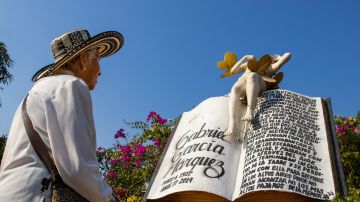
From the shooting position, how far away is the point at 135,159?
9094mm

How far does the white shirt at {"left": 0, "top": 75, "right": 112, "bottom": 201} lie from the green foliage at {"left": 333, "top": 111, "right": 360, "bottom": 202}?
612cm

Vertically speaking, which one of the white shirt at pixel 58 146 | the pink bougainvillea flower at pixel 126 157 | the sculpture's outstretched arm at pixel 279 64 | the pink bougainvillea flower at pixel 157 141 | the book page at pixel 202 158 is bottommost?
the white shirt at pixel 58 146

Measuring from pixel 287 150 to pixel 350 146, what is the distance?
3165 mm

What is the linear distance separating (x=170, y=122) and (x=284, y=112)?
367 centimetres

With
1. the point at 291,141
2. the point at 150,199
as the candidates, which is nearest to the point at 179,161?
the point at 150,199

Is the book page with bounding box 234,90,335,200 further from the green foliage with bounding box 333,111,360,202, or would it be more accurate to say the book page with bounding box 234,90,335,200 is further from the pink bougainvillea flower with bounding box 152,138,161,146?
the pink bougainvillea flower with bounding box 152,138,161,146

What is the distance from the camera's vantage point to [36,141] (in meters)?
1.82

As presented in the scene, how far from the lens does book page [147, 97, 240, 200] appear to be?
550 centimetres

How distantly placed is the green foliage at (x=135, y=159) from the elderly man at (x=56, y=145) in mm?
6094

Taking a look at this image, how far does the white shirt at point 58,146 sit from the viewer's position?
5.56ft

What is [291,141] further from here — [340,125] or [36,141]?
[36,141]

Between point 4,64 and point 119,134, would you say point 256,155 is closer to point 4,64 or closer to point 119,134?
point 119,134

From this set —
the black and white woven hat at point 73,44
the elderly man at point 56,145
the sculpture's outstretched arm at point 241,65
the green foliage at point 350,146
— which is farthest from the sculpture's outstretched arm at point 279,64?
the elderly man at point 56,145

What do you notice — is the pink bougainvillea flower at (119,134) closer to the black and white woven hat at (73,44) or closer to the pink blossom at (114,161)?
the pink blossom at (114,161)
